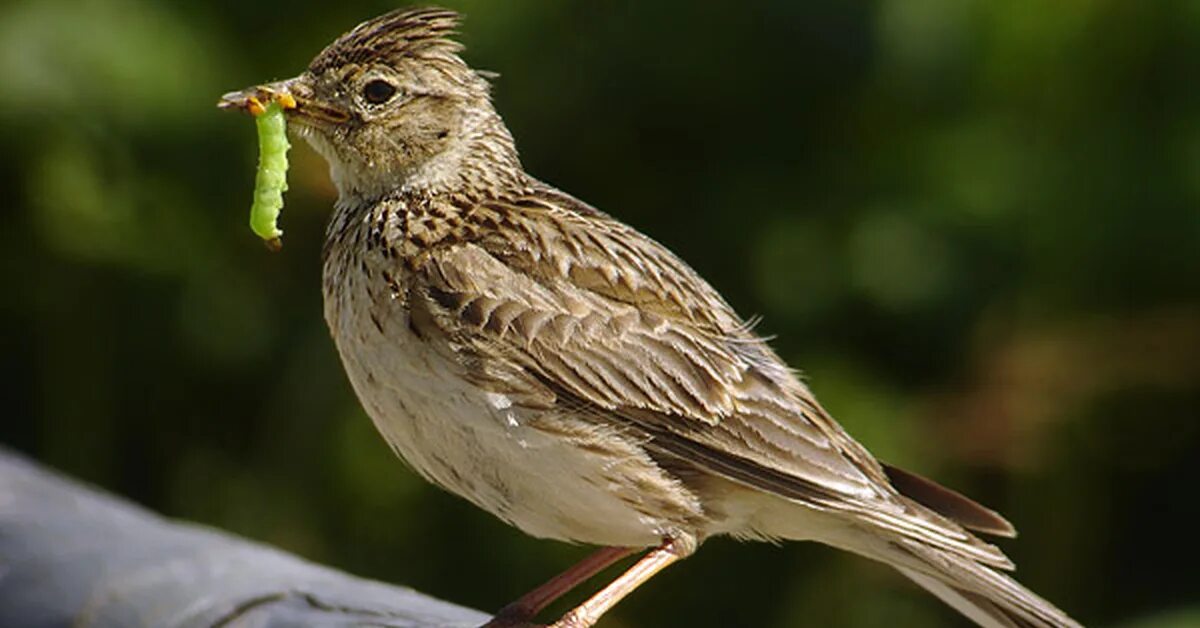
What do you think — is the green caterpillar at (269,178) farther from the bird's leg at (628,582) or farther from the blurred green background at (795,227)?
the blurred green background at (795,227)

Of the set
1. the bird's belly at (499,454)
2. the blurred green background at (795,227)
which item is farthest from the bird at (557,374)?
the blurred green background at (795,227)

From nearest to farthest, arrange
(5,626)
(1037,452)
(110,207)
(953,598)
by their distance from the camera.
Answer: (5,626)
(953,598)
(1037,452)
(110,207)

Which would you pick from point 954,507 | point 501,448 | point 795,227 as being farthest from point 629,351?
point 795,227

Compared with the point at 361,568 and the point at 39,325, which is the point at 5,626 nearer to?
the point at 361,568

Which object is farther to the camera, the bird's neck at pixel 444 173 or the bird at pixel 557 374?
the bird's neck at pixel 444 173

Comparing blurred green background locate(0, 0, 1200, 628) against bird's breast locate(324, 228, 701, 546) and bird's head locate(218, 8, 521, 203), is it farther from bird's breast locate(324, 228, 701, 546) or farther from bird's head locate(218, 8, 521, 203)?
bird's breast locate(324, 228, 701, 546)

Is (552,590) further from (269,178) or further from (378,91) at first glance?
(378,91)

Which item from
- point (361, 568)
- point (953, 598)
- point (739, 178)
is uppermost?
point (739, 178)

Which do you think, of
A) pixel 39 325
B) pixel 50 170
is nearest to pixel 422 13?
pixel 50 170
